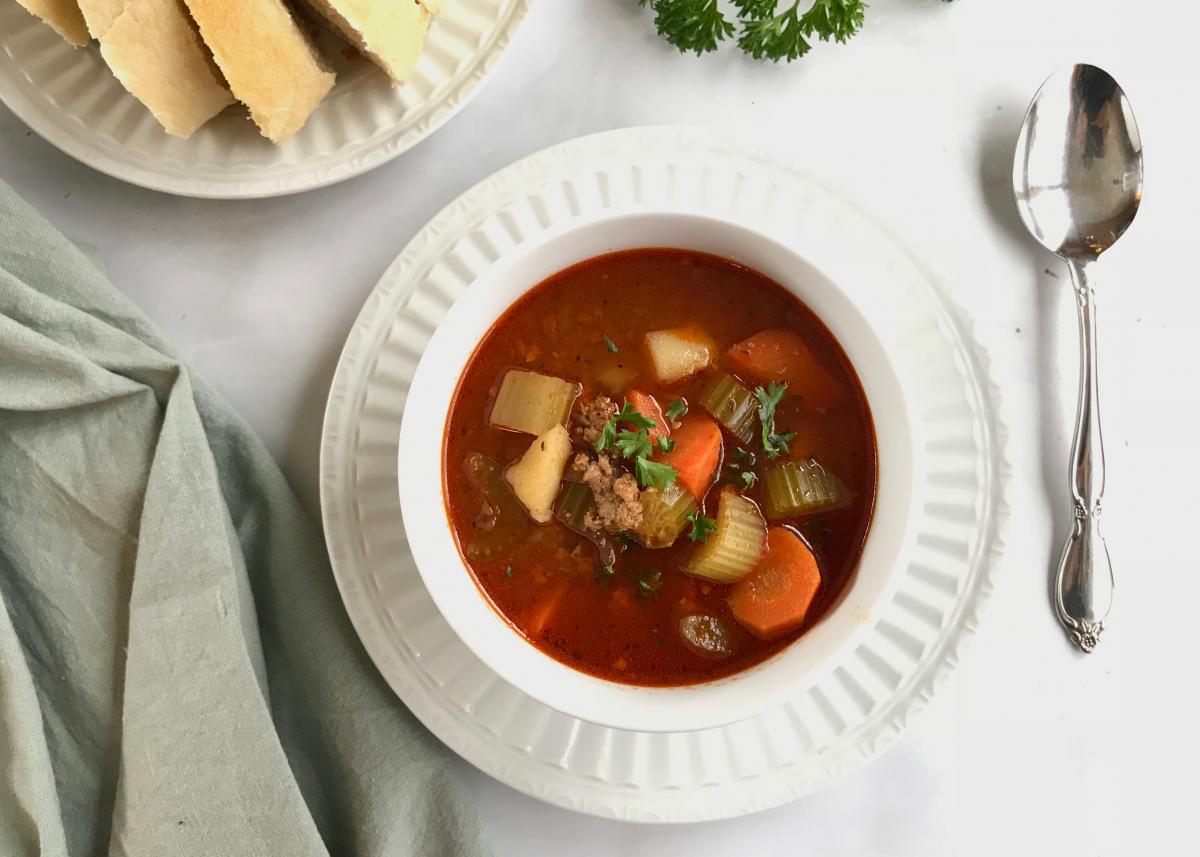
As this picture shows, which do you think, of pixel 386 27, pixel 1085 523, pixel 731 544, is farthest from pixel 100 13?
pixel 1085 523

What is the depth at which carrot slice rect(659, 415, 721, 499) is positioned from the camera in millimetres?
1924

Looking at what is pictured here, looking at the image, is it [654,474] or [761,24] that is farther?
[761,24]

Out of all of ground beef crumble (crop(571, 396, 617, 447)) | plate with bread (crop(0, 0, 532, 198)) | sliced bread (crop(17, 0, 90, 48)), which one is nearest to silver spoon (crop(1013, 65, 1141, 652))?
ground beef crumble (crop(571, 396, 617, 447))

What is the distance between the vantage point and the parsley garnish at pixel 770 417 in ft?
6.33

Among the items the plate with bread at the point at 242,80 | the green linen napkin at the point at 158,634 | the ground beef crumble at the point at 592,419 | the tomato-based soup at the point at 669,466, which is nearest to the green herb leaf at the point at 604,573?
the tomato-based soup at the point at 669,466

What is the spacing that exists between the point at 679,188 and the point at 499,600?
3.25 feet

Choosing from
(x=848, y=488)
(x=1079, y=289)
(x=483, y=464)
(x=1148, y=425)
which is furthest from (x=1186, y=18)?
(x=483, y=464)

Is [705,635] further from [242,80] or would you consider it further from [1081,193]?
[242,80]

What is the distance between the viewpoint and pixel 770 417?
1.94m

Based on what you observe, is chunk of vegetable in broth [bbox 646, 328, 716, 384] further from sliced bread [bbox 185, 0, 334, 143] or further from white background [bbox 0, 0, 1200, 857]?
sliced bread [bbox 185, 0, 334, 143]

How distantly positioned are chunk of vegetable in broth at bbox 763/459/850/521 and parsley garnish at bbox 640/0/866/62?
104 centimetres

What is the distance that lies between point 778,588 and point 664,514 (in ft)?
0.88

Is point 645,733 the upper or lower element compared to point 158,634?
upper

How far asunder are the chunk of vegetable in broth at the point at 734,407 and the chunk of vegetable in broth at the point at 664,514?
16 centimetres
